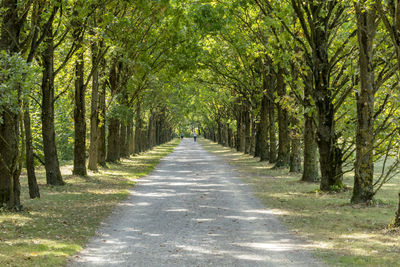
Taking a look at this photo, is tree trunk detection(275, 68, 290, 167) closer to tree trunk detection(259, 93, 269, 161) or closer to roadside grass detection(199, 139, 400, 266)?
tree trunk detection(259, 93, 269, 161)

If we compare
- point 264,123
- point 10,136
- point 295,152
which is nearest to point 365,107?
point 10,136

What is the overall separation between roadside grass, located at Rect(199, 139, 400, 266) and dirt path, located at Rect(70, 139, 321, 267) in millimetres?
470

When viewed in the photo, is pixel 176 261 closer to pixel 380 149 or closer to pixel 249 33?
pixel 380 149

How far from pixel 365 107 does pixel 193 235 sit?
677cm

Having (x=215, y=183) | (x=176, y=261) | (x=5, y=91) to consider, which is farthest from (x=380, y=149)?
(x=5, y=91)

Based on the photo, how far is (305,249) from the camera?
8.52 metres

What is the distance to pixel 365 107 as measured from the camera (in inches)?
520

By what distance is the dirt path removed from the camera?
25.3 feet

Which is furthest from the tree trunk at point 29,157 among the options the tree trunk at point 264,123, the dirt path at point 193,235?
the tree trunk at point 264,123

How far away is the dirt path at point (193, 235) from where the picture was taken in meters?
7.71

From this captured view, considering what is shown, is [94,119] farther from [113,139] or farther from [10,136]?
[10,136]

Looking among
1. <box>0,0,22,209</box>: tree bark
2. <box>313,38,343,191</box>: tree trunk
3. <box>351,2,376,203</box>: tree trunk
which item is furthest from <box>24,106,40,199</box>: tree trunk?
<box>351,2,376,203</box>: tree trunk

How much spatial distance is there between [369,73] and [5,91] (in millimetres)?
9851

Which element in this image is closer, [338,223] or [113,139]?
[338,223]
